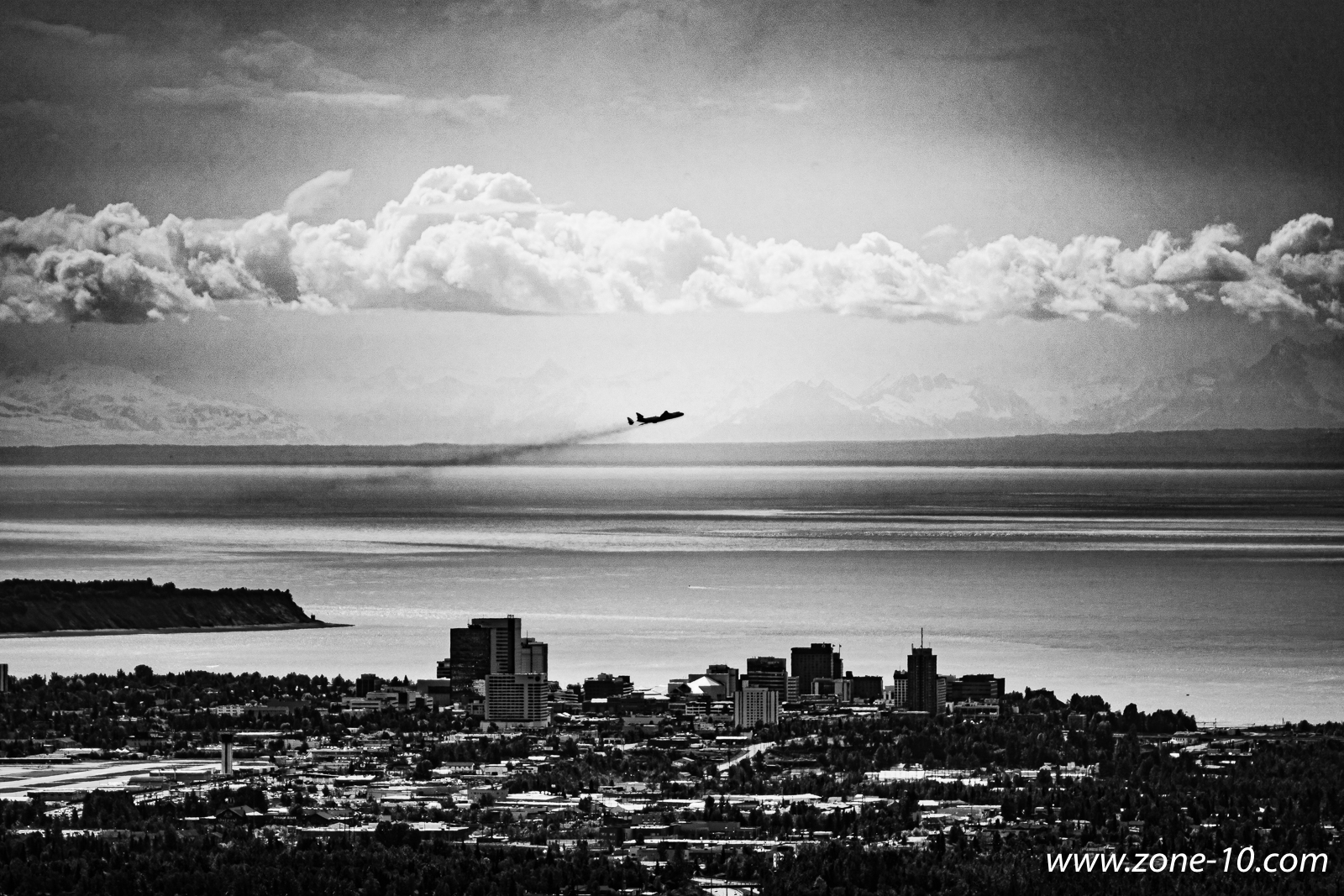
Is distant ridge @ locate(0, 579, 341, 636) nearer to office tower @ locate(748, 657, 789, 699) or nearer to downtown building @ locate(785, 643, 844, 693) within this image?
downtown building @ locate(785, 643, 844, 693)

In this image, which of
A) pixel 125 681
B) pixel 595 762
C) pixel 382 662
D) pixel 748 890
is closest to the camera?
pixel 748 890

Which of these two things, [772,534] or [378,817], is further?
[772,534]

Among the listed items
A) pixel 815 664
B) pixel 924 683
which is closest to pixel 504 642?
pixel 815 664

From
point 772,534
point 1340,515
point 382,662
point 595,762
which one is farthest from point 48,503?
point 595,762

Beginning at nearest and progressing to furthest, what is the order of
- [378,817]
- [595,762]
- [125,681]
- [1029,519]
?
[378,817] → [595,762] → [125,681] → [1029,519]

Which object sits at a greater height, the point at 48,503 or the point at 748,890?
the point at 48,503

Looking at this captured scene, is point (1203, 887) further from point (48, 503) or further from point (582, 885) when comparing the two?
point (48, 503)

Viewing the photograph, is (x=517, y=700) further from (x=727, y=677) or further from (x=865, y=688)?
(x=865, y=688)

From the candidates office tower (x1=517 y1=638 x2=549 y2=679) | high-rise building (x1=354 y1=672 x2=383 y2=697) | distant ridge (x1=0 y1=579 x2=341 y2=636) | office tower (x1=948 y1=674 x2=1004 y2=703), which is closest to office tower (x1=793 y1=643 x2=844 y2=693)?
office tower (x1=948 y1=674 x2=1004 y2=703)
